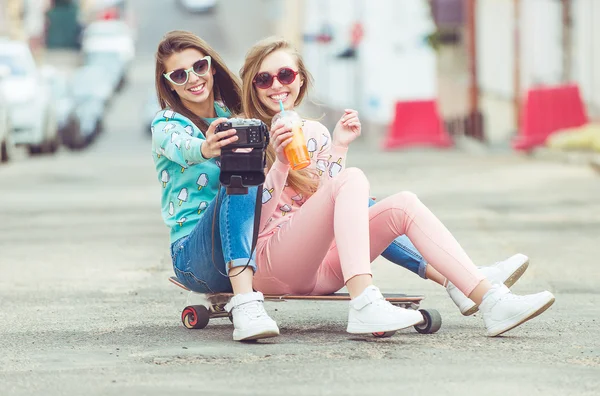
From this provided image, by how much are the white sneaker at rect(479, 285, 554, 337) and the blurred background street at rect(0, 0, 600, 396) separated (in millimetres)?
77

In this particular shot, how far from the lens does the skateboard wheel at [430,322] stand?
6082 mm

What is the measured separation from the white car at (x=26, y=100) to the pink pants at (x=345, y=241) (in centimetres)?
1747

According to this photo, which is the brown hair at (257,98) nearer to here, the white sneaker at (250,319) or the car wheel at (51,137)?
the white sneaker at (250,319)

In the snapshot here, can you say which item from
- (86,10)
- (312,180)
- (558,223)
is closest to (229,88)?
(312,180)

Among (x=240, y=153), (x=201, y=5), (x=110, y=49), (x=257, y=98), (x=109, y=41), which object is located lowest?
(x=110, y=49)

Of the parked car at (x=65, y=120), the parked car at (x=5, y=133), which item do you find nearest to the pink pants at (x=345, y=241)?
the parked car at (x=5, y=133)

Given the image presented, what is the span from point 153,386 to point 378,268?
14.0ft

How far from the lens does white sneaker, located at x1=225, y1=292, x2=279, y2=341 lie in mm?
5809

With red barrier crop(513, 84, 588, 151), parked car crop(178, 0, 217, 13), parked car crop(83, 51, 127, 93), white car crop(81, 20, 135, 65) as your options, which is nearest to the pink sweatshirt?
red barrier crop(513, 84, 588, 151)

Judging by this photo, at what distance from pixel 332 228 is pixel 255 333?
0.52m

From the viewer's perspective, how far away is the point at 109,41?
2832 inches

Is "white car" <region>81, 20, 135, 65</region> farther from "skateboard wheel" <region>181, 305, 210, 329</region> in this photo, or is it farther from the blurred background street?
"skateboard wheel" <region>181, 305, 210, 329</region>

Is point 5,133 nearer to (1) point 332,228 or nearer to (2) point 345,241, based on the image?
(1) point 332,228

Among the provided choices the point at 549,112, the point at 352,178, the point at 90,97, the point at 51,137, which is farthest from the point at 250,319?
the point at 90,97
